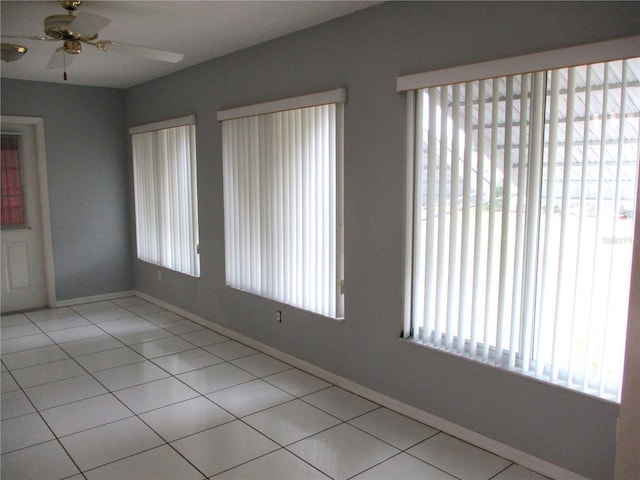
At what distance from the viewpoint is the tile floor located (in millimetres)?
2619

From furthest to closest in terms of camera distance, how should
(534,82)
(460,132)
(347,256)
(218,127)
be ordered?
1. (218,127)
2. (347,256)
3. (460,132)
4. (534,82)

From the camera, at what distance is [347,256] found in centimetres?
348

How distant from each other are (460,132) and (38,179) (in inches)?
198

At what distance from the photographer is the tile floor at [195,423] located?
262 cm

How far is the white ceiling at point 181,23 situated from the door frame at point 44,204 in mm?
923

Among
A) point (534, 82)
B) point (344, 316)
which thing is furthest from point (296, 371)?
point (534, 82)

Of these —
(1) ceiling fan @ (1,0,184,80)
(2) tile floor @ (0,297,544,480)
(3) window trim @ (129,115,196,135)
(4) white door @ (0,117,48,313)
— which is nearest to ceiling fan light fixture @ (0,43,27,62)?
(1) ceiling fan @ (1,0,184,80)

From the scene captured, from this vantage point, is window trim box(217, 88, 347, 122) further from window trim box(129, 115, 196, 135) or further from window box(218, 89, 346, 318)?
window trim box(129, 115, 196, 135)

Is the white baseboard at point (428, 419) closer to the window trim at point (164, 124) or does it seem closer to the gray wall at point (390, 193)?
the gray wall at point (390, 193)

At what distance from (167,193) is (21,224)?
1796 millimetres

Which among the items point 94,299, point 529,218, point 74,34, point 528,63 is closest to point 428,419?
point 529,218

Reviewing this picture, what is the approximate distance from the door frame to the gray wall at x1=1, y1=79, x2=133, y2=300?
45mm

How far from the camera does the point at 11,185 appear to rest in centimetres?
561

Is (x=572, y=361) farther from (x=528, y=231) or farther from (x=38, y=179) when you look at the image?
(x=38, y=179)
